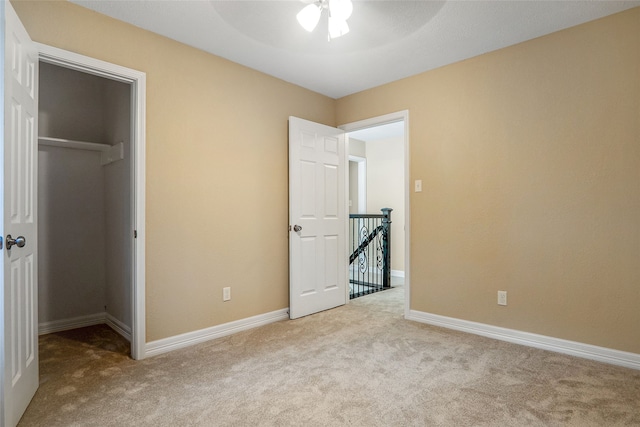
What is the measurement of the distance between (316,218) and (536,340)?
7.25ft

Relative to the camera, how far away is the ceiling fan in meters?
2.10

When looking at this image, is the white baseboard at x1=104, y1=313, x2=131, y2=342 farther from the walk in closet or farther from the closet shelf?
the closet shelf

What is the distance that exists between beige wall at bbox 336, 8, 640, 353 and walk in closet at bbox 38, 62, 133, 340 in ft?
9.05

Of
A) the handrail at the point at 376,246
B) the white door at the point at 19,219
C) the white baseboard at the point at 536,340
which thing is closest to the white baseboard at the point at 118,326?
the white door at the point at 19,219

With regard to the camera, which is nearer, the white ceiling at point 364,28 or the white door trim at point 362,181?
the white ceiling at point 364,28

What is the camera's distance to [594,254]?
2.52m

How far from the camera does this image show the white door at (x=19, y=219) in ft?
5.33

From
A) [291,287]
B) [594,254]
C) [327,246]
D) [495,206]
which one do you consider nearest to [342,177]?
[327,246]

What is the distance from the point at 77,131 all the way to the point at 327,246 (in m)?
2.77

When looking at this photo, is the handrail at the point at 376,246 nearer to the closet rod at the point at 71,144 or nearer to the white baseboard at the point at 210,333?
the white baseboard at the point at 210,333

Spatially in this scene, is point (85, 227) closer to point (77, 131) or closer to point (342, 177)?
point (77, 131)

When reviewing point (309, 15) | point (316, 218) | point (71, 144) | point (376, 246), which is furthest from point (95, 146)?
point (376, 246)

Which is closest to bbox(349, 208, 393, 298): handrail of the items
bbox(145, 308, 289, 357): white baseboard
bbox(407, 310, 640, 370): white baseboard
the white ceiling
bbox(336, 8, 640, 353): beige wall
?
bbox(407, 310, 640, 370): white baseboard

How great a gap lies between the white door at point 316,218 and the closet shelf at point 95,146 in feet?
5.23
